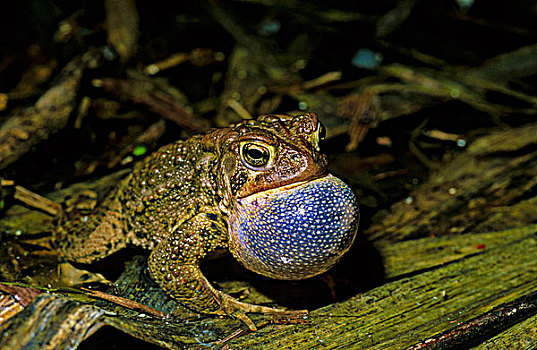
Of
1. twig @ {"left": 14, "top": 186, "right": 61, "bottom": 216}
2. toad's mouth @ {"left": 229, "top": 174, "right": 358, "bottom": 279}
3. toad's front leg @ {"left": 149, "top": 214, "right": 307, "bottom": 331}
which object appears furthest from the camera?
twig @ {"left": 14, "top": 186, "right": 61, "bottom": 216}

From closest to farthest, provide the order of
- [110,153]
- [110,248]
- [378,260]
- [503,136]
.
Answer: [110,248] < [378,260] < [110,153] < [503,136]

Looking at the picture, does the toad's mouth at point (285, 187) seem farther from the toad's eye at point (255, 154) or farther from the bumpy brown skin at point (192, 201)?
the toad's eye at point (255, 154)

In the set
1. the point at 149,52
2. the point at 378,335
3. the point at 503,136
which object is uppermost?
the point at 149,52

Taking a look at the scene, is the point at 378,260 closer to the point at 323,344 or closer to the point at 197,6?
the point at 323,344

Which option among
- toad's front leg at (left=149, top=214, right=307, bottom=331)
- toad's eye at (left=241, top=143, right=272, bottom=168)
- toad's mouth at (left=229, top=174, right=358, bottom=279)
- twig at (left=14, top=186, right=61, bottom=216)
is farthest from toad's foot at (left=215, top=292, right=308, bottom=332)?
twig at (left=14, top=186, right=61, bottom=216)

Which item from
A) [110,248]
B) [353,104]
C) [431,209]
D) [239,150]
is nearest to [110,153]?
[110,248]

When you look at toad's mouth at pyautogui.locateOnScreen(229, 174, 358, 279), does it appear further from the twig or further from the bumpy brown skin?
the twig

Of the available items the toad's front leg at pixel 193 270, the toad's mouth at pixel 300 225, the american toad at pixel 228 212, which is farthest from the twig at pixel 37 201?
the toad's mouth at pixel 300 225

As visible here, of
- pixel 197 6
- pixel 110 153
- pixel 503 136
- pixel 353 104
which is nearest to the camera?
pixel 110 153

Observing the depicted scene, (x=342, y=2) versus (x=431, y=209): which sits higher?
(x=342, y=2)
